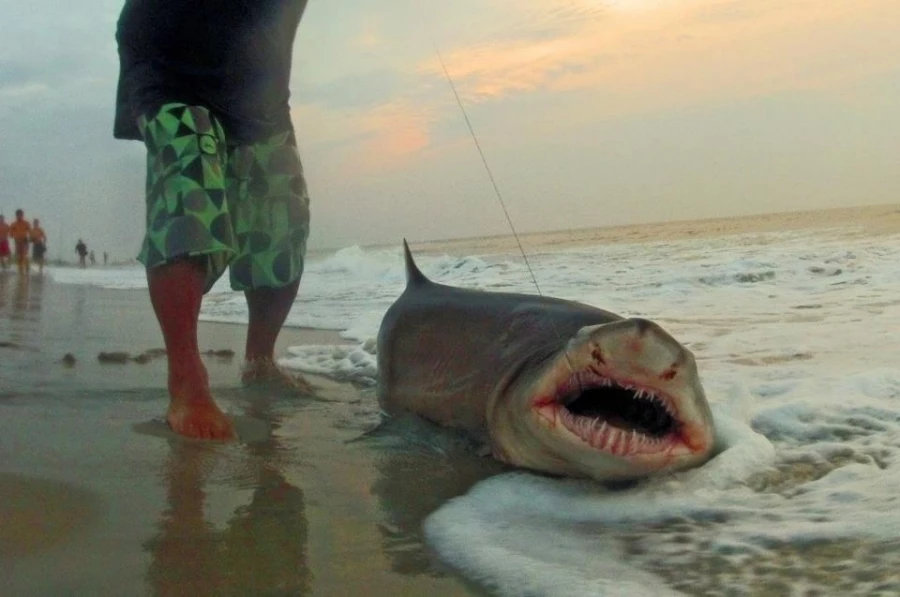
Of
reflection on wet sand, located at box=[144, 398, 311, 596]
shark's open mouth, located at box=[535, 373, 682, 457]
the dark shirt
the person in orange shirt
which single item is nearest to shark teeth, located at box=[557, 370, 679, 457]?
shark's open mouth, located at box=[535, 373, 682, 457]

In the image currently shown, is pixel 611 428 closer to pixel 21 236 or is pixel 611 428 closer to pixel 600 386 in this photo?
pixel 600 386

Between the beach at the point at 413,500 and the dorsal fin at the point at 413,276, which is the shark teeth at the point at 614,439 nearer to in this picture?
the beach at the point at 413,500

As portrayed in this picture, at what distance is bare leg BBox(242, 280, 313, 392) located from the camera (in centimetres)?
336

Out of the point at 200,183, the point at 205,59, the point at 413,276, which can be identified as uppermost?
the point at 205,59

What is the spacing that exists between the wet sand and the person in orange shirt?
51.8ft

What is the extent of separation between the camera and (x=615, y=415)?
198 cm

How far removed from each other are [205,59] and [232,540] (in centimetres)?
176

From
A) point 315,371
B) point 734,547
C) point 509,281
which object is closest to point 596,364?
point 734,547

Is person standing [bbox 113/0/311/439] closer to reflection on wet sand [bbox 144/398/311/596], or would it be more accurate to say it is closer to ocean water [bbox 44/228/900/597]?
reflection on wet sand [bbox 144/398/311/596]

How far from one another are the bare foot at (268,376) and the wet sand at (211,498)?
0.50 ft

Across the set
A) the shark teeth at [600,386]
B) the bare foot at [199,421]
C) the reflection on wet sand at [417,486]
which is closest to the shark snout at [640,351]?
the shark teeth at [600,386]

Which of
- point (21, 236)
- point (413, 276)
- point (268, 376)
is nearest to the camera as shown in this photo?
A: point (413, 276)

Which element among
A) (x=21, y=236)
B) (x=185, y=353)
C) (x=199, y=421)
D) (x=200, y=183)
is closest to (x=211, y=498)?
(x=199, y=421)

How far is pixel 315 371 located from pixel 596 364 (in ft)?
8.25
